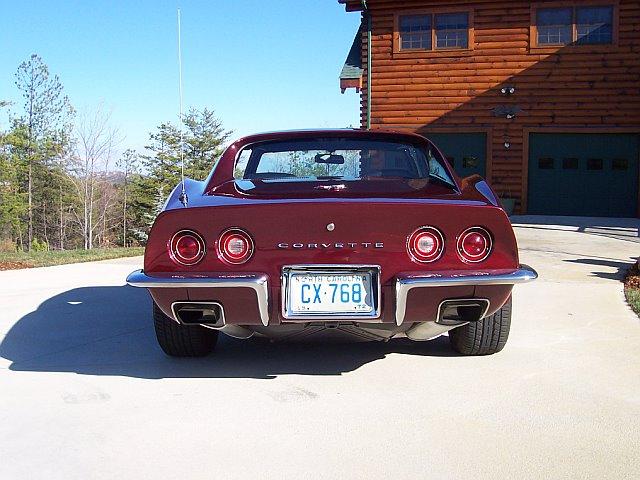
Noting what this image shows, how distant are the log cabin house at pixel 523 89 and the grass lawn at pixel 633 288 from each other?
8.68 meters

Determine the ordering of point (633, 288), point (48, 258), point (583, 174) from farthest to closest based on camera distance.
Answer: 1. point (583, 174)
2. point (48, 258)
3. point (633, 288)

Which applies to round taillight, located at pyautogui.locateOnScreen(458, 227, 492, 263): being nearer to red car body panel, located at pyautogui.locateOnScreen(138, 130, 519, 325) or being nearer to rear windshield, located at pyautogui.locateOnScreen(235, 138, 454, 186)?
red car body panel, located at pyautogui.locateOnScreen(138, 130, 519, 325)

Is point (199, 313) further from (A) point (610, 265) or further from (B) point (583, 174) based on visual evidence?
(B) point (583, 174)

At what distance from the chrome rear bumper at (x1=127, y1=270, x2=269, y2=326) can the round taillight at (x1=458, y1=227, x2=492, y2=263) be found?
0.92 metres

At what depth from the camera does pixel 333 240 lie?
9.99 feet

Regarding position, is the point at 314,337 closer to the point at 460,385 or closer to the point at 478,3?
the point at 460,385

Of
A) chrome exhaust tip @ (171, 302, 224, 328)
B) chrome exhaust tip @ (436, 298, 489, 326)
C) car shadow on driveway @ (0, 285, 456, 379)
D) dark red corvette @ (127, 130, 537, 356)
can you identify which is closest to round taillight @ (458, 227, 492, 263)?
dark red corvette @ (127, 130, 537, 356)

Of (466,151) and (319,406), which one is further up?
(466,151)

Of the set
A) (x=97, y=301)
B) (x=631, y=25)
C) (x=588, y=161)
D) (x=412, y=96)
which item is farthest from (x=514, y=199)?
(x=97, y=301)

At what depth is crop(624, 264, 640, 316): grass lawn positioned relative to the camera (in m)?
5.37

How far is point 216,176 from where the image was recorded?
3.72 meters

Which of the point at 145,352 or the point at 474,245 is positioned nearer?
the point at 474,245

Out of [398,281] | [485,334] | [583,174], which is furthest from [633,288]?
[583,174]

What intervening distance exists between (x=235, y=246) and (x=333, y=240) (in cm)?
46
